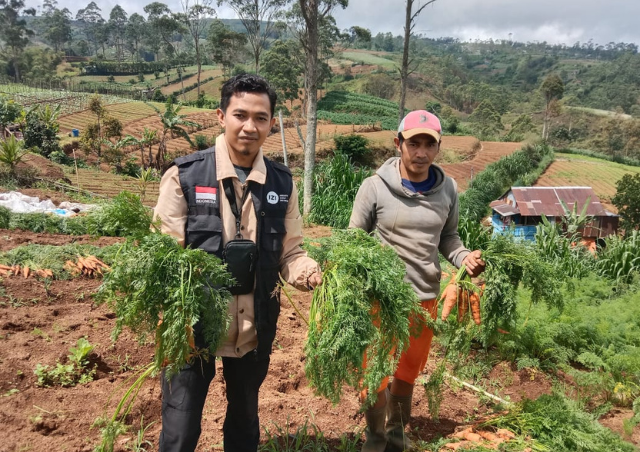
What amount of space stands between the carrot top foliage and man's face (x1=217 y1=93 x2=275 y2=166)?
49cm

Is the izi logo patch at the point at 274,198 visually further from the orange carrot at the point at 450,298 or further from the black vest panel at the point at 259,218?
the orange carrot at the point at 450,298

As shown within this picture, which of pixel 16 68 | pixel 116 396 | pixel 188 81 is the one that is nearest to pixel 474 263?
pixel 116 396

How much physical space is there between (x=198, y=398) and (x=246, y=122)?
45.9 inches

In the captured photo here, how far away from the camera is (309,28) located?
9.43 metres

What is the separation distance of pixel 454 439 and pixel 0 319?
13.3 ft

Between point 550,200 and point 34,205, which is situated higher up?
point 550,200

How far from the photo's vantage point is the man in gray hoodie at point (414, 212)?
230cm

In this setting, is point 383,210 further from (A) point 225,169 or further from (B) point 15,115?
(B) point 15,115

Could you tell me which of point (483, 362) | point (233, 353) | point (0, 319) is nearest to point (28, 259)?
point (0, 319)

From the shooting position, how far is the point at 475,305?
2.45m

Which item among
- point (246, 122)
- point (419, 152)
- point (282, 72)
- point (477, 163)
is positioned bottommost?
point (477, 163)

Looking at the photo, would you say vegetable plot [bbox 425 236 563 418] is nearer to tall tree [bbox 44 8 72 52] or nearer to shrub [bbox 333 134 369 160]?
shrub [bbox 333 134 369 160]

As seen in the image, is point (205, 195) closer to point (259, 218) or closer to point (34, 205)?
point (259, 218)

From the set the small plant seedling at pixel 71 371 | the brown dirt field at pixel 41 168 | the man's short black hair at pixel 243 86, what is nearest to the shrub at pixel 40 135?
the brown dirt field at pixel 41 168
